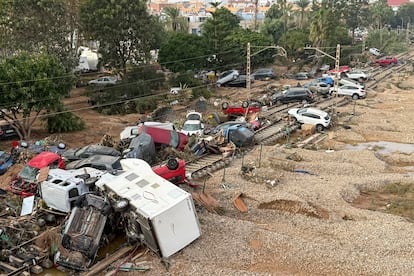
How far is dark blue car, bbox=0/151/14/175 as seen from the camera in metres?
24.8

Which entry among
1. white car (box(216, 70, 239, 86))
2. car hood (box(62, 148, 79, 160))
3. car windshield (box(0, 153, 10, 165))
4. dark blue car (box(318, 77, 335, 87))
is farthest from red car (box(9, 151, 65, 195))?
white car (box(216, 70, 239, 86))

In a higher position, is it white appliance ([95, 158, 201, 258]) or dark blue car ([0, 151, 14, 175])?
white appliance ([95, 158, 201, 258])

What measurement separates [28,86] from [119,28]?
16021 millimetres

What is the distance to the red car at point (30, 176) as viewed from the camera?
20656 millimetres

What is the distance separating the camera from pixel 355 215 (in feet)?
64.6

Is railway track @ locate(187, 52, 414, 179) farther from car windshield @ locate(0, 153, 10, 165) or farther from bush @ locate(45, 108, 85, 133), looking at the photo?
bush @ locate(45, 108, 85, 133)

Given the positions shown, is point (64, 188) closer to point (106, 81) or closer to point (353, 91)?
point (106, 81)

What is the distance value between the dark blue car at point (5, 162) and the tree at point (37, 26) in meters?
13.4

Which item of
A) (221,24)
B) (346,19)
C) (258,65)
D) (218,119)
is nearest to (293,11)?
(346,19)

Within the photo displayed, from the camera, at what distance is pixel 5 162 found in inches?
993

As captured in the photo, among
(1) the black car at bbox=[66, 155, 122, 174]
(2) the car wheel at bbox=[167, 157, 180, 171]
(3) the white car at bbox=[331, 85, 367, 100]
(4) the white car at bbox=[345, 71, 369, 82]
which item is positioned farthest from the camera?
(4) the white car at bbox=[345, 71, 369, 82]

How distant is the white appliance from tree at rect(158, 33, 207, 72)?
34461mm

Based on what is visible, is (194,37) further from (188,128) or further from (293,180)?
(293,180)

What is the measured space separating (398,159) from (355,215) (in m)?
10.0
